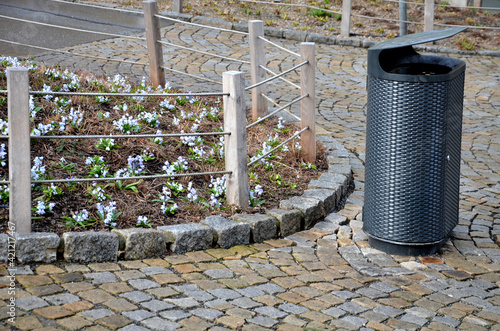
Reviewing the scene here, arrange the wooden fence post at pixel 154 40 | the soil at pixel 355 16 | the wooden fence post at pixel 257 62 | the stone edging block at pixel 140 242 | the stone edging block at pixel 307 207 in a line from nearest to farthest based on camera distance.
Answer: the stone edging block at pixel 140 242 → the stone edging block at pixel 307 207 → the wooden fence post at pixel 257 62 → the wooden fence post at pixel 154 40 → the soil at pixel 355 16

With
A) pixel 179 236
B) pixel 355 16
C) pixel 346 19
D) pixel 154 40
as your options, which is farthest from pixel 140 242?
pixel 355 16

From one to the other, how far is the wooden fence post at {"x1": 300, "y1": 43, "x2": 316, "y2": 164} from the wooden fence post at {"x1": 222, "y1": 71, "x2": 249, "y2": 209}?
1257mm

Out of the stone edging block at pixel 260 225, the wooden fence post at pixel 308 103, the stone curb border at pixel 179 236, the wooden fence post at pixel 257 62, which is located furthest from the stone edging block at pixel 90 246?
the wooden fence post at pixel 257 62

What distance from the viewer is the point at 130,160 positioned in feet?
17.5

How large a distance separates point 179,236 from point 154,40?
4.09m

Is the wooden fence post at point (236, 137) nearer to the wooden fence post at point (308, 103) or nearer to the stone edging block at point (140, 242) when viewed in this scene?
the stone edging block at point (140, 242)

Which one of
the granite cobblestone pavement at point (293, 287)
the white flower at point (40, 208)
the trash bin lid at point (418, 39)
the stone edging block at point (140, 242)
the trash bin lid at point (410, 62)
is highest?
the trash bin lid at point (418, 39)

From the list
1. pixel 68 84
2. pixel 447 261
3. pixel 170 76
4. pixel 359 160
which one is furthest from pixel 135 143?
pixel 170 76

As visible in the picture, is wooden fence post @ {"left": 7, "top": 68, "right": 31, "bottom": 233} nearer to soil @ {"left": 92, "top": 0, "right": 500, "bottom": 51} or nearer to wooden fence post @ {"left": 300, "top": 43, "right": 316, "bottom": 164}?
wooden fence post @ {"left": 300, "top": 43, "right": 316, "bottom": 164}

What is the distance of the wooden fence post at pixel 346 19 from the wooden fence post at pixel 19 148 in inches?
339

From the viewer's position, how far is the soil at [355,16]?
40.3ft

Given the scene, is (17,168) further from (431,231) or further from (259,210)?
(431,231)

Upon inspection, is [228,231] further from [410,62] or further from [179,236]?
[410,62]

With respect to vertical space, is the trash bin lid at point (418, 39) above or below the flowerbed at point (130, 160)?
above
